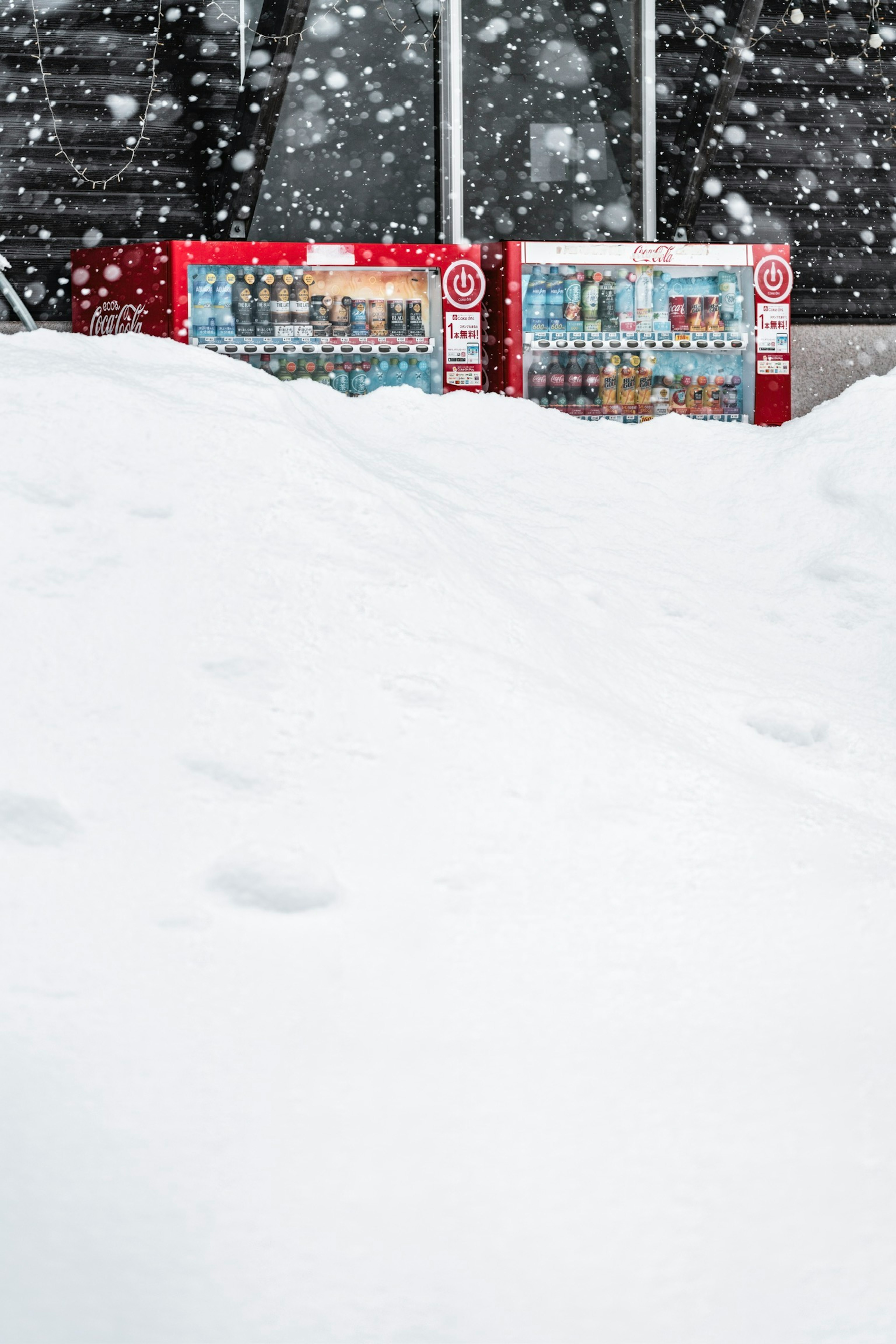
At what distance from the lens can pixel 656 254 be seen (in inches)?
291

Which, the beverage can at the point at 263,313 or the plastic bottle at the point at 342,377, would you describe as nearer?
the beverage can at the point at 263,313

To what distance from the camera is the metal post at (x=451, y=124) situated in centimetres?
866

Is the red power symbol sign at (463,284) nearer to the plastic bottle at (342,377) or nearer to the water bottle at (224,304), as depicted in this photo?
the plastic bottle at (342,377)

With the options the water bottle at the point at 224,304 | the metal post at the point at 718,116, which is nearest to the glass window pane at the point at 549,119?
the metal post at the point at 718,116

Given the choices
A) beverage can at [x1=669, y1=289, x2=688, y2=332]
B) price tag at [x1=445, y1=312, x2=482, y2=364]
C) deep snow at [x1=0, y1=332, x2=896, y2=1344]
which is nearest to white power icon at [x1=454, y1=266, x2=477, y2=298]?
price tag at [x1=445, y1=312, x2=482, y2=364]

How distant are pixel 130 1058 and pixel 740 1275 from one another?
0.91 m

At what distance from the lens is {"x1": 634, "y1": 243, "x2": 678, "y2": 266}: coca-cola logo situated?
7.37 metres

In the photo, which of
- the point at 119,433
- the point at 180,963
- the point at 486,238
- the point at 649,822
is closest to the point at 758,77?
the point at 486,238

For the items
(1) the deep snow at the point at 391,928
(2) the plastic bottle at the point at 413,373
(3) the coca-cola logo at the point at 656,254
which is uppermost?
(3) the coca-cola logo at the point at 656,254

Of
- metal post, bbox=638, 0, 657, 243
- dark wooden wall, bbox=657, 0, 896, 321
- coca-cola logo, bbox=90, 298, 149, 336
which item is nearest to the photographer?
coca-cola logo, bbox=90, 298, 149, 336

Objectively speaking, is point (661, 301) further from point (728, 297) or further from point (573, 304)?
point (573, 304)

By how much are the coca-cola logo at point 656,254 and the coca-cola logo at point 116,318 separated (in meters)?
2.96

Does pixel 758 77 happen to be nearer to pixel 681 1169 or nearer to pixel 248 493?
pixel 248 493

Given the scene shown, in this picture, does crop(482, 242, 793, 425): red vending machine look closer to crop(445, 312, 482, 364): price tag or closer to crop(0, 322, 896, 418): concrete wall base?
crop(445, 312, 482, 364): price tag
